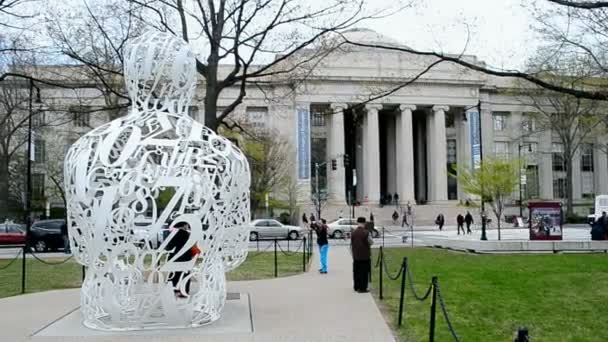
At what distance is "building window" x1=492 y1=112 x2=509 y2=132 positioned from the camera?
3017 inches

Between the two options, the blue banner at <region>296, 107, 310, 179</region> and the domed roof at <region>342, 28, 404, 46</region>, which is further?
the blue banner at <region>296, 107, 310, 179</region>

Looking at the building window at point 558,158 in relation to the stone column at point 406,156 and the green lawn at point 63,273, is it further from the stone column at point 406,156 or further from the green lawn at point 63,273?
the green lawn at point 63,273

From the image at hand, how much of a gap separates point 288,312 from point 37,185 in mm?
52531

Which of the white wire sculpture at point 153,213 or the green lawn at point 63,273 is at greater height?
the white wire sculpture at point 153,213

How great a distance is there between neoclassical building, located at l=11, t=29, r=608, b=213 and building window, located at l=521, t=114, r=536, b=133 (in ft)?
0.69

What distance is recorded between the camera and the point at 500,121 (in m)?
77.1

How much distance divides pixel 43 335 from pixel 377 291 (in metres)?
7.33

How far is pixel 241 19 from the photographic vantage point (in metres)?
20.4

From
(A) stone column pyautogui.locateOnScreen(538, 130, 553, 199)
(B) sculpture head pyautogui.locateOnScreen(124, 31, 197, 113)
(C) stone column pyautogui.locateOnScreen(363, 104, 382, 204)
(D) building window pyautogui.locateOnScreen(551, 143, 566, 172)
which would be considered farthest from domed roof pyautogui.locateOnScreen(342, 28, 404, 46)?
(D) building window pyautogui.locateOnScreen(551, 143, 566, 172)

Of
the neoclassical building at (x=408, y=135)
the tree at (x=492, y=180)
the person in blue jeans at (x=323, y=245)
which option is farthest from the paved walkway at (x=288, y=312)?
the neoclassical building at (x=408, y=135)

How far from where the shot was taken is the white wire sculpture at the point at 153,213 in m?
9.67

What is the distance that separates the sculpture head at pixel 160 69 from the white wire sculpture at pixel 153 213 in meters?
0.02

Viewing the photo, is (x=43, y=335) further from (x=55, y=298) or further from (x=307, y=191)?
(x=307, y=191)

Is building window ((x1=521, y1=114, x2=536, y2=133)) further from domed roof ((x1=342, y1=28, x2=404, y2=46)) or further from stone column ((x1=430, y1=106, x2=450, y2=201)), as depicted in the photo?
domed roof ((x1=342, y1=28, x2=404, y2=46))
